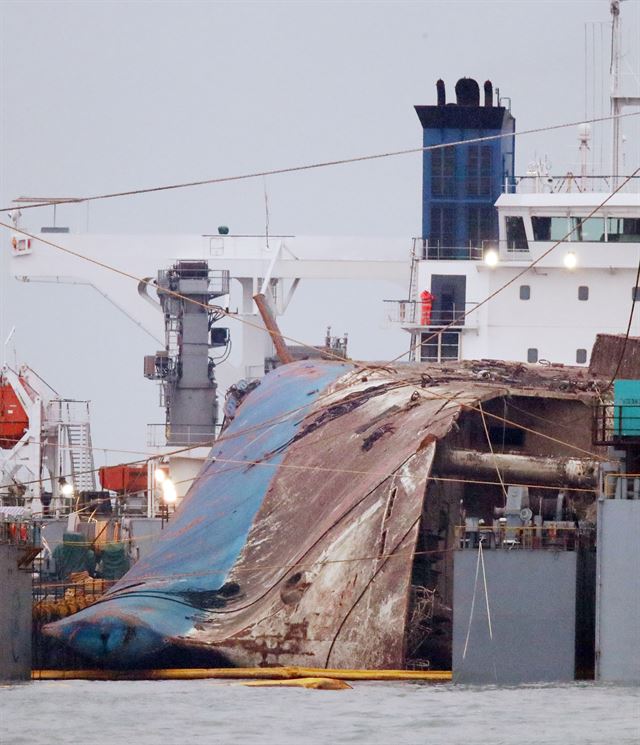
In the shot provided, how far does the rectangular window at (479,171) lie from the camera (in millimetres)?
53156

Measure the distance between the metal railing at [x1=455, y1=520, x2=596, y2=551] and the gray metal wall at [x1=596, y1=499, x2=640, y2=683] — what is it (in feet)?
2.51

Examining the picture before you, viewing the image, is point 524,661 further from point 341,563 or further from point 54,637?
point 54,637

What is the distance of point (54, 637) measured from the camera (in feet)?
110

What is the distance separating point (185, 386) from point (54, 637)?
1940 centimetres

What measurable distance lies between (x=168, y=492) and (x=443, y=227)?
9.84 m

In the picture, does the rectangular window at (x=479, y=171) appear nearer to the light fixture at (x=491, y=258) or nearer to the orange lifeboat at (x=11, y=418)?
the light fixture at (x=491, y=258)

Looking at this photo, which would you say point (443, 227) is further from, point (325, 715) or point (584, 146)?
point (325, 715)

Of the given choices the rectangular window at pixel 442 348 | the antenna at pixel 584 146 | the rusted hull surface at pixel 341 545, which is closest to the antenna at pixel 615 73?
the antenna at pixel 584 146

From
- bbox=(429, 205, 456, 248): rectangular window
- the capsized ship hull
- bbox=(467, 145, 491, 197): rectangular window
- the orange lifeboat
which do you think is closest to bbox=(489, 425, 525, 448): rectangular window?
the capsized ship hull

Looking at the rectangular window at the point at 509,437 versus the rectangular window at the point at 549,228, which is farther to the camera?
the rectangular window at the point at 549,228

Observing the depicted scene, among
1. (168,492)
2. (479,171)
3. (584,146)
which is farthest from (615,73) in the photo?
(168,492)

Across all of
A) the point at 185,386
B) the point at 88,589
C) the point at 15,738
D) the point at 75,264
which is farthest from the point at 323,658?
the point at 75,264

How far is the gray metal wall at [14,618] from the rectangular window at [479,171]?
21590 millimetres

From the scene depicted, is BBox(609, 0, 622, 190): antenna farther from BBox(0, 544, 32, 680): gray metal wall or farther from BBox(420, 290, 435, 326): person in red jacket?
BBox(0, 544, 32, 680): gray metal wall
